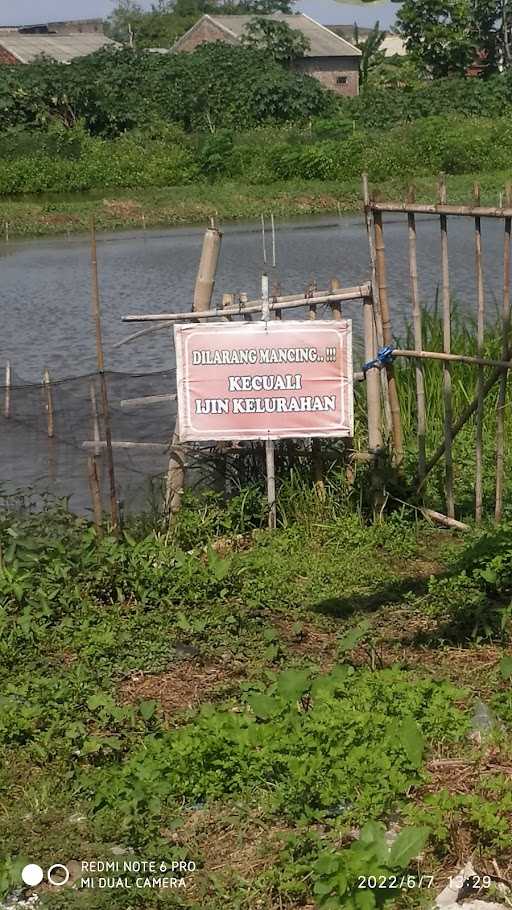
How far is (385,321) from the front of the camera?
7746 mm

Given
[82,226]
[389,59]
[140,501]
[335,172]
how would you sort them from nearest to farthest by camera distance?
[140,501], [82,226], [335,172], [389,59]

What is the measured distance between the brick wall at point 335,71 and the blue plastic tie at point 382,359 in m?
44.7

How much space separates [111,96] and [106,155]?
376 cm

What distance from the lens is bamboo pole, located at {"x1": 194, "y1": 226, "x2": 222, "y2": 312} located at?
7586 mm

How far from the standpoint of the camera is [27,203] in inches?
1246

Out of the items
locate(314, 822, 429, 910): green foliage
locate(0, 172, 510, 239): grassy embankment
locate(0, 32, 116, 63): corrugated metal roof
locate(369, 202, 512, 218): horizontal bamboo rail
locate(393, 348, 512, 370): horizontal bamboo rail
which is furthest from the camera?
locate(0, 32, 116, 63): corrugated metal roof

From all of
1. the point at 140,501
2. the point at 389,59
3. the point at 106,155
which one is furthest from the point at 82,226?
the point at 389,59

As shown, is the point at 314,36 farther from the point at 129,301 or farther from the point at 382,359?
the point at 382,359

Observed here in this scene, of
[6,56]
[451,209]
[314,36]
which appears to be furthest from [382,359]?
[314,36]

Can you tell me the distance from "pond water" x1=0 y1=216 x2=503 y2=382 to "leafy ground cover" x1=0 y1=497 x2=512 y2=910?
7.12 meters

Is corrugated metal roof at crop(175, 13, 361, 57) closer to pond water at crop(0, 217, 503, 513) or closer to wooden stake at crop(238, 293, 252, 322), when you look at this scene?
pond water at crop(0, 217, 503, 513)

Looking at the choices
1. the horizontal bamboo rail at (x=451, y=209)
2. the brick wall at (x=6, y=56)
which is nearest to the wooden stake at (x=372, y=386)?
the horizontal bamboo rail at (x=451, y=209)

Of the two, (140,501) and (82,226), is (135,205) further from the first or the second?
(140,501)

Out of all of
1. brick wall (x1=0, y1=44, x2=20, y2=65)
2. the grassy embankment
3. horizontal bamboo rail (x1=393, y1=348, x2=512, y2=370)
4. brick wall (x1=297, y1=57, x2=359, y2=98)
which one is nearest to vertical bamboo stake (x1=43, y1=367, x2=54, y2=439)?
horizontal bamboo rail (x1=393, y1=348, x2=512, y2=370)
